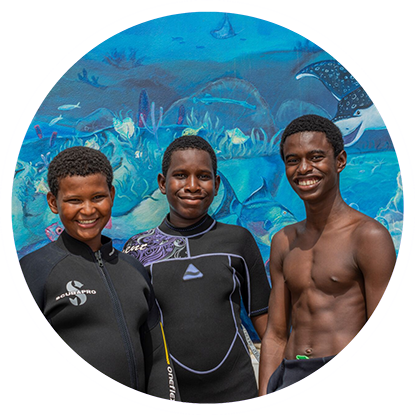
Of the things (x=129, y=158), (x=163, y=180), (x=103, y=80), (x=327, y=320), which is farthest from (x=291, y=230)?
(x=103, y=80)

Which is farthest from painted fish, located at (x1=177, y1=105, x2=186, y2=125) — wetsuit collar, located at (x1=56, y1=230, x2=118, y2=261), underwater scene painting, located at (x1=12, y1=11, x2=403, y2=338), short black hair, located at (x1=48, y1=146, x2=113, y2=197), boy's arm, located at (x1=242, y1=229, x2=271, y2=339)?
wetsuit collar, located at (x1=56, y1=230, x2=118, y2=261)

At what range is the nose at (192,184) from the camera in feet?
10.6

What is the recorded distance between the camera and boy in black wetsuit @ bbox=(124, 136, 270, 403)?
3131 mm

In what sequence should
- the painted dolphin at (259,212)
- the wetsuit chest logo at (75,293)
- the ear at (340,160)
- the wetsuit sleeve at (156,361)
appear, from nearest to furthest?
the wetsuit chest logo at (75,293) < the wetsuit sleeve at (156,361) < the ear at (340,160) < the painted dolphin at (259,212)

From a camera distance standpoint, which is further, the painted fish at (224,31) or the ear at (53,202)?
the painted fish at (224,31)

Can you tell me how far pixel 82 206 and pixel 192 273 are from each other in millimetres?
879

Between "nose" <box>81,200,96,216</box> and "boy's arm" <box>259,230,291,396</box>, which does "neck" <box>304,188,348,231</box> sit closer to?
"boy's arm" <box>259,230,291,396</box>

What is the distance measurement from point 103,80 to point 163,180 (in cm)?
108

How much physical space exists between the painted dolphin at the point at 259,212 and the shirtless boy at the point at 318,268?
0.84 meters

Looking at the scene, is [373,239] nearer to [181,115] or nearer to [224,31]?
[181,115]

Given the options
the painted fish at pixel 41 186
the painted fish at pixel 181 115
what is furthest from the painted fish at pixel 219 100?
the painted fish at pixel 41 186

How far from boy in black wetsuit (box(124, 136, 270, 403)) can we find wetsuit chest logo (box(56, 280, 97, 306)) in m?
0.61

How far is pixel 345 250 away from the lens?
289 cm

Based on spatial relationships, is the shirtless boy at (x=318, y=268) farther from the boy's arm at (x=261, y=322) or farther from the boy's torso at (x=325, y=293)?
the boy's arm at (x=261, y=322)
